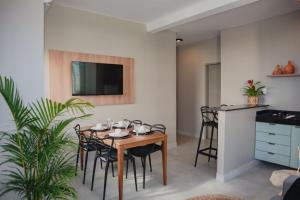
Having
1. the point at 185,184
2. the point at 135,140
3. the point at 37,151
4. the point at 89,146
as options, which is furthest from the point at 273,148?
the point at 37,151

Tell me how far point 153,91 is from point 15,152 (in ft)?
10.5

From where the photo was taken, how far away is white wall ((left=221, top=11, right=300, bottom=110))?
3732mm

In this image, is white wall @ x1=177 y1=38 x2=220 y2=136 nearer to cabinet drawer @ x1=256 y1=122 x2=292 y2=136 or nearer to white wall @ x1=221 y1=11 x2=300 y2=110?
white wall @ x1=221 y1=11 x2=300 y2=110

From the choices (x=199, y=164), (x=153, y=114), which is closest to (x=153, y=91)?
(x=153, y=114)

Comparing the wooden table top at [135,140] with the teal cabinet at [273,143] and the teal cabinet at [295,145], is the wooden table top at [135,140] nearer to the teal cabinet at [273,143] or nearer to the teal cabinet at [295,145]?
the teal cabinet at [273,143]

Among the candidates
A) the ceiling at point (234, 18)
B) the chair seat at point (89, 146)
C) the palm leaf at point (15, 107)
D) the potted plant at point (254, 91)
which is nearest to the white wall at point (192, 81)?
the ceiling at point (234, 18)

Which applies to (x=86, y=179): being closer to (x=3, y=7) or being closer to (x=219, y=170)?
(x=219, y=170)

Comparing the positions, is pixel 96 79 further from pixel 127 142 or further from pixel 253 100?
pixel 253 100

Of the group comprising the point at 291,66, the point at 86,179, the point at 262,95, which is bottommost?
the point at 86,179

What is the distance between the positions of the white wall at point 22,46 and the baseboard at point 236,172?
2.66 meters

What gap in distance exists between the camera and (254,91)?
4020mm

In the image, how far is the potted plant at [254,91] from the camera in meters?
4.02

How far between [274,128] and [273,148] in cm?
34

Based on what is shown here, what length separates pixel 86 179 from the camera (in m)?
3.20
